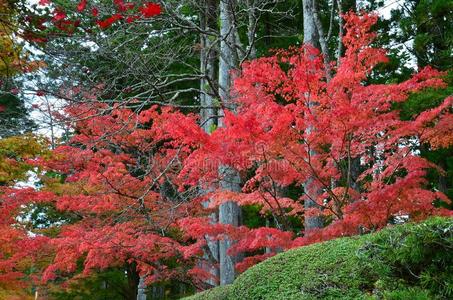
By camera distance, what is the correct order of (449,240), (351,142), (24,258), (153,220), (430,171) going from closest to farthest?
1. (449,240)
2. (351,142)
3. (153,220)
4. (24,258)
5. (430,171)

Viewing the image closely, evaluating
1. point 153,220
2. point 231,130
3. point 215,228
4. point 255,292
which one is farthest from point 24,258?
point 255,292

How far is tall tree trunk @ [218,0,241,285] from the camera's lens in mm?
8516

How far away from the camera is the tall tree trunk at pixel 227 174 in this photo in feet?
27.9

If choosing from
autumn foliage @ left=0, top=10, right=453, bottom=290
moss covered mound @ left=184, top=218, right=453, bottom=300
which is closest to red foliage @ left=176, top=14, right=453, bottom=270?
autumn foliage @ left=0, top=10, right=453, bottom=290

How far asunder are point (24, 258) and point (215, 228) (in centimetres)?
586

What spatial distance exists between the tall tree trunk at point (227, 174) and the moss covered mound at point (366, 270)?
2750 millimetres

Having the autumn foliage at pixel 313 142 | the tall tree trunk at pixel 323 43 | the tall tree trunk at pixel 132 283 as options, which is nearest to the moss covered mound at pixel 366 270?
the autumn foliage at pixel 313 142

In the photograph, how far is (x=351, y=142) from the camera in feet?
22.3

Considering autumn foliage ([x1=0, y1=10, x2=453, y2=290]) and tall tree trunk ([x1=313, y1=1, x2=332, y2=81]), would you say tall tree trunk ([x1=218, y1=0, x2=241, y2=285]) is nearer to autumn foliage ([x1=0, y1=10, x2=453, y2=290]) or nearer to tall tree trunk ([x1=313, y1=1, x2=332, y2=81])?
autumn foliage ([x1=0, y1=10, x2=453, y2=290])

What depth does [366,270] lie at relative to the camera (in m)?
3.77

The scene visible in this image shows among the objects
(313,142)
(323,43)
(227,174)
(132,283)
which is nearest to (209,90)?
(227,174)

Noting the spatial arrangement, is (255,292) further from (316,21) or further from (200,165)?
(316,21)

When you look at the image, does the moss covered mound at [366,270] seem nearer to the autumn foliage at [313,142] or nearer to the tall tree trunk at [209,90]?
the autumn foliage at [313,142]

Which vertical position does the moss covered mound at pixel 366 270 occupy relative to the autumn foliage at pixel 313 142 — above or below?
below
